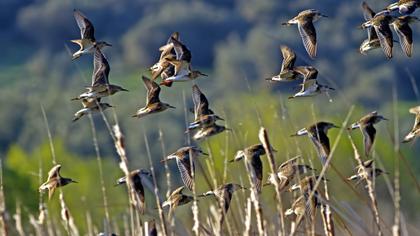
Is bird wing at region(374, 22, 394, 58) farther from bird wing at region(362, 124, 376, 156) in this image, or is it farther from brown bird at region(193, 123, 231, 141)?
brown bird at region(193, 123, 231, 141)

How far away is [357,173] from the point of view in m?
5.88

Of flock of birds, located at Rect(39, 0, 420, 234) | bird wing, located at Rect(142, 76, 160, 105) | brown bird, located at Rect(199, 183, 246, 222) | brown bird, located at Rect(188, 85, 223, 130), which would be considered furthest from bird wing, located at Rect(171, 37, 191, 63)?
brown bird, located at Rect(199, 183, 246, 222)

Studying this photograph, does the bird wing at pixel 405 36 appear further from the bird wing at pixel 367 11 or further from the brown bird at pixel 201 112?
the brown bird at pixel 201 112

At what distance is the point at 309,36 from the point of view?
698 centimetres

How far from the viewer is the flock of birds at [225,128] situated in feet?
18.9

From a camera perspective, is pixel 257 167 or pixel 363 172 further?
pixel 257 167

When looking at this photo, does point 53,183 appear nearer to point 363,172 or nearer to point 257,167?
point 257,167

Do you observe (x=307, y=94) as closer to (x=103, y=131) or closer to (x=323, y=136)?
(x=323, y=136)

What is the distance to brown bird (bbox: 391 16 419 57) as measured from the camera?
6.71m

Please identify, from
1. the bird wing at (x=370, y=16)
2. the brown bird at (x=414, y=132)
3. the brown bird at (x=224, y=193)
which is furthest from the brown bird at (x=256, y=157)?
the bird wing at (x=370, y=16)

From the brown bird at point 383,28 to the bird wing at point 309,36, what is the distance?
0.43 m

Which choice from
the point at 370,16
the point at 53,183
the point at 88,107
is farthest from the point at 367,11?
the point at 53,183

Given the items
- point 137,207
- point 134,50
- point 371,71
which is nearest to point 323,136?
point 137,207

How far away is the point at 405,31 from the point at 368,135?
0.96 m
